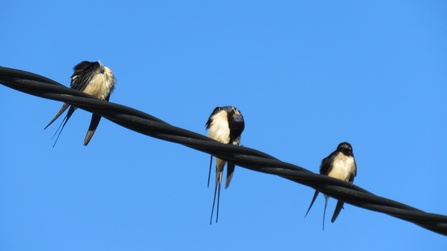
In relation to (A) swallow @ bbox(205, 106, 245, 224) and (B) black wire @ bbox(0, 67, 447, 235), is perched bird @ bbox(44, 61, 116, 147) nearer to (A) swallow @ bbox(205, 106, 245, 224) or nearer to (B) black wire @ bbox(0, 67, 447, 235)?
(A) swallow @ bbox(205, 106, 245, 224)

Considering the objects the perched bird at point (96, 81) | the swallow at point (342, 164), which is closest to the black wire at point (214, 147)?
the perched bird at point (96, 81)

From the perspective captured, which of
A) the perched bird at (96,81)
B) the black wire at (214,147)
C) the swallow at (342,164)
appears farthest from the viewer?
the swallow at (342,164)

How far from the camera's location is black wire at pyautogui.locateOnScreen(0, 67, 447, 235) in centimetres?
267

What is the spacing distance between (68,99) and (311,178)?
1.27 m

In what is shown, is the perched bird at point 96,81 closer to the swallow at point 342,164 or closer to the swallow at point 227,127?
the swallow at point 227,127

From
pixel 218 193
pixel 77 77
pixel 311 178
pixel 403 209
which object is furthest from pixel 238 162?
pixel 77 77

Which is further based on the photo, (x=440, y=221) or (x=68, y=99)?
(x=440, y=221)

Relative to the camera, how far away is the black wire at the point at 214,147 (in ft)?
8.77

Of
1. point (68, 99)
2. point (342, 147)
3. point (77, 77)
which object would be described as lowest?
point (68, 99)

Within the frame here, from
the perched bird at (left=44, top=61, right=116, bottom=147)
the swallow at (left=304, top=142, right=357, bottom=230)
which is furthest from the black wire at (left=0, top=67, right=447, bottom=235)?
the swallow at (left=304, top=142, right=357, bottom=230)

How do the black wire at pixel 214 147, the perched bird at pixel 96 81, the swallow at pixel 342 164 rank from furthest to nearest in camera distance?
the swallow at pixel 342 164
the perched bird at pixel 96 81
the black wire at pixel 214 147

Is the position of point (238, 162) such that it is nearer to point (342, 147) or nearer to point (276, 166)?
point (276, 166)

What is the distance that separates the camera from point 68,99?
2.63m

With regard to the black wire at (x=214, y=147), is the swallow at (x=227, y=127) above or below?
above
